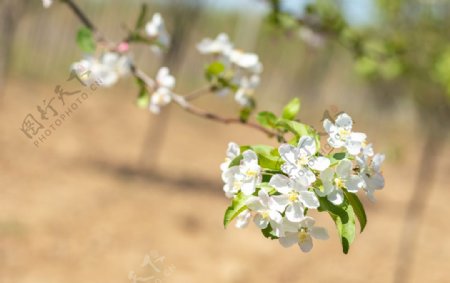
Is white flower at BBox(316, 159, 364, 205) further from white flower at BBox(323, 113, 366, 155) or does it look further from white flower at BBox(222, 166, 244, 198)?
white flower at BBox(222, 166, 244, 198)

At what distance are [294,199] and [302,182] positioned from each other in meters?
0.03

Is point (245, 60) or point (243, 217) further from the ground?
point (245, 60)

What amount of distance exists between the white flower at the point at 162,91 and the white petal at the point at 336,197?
0.90 metres

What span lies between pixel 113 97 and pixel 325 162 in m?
14.3

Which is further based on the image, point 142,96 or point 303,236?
point 142,96

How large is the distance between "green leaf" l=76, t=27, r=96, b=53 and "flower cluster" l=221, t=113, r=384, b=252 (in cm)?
96

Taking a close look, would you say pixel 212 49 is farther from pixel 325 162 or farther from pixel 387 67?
pixel 387 67

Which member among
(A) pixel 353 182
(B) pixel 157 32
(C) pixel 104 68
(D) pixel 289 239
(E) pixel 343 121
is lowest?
(D) pixel 289 239

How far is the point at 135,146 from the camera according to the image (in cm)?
1145

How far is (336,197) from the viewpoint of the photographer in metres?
1.08

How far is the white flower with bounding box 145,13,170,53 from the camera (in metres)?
2.00

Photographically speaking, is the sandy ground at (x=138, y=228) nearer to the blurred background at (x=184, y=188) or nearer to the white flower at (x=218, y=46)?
the blurred background at (x=184, y=188)

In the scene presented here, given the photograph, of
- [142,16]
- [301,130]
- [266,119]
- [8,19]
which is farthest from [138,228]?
[301,130]

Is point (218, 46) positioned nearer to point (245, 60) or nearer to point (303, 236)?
point (245, 60)
